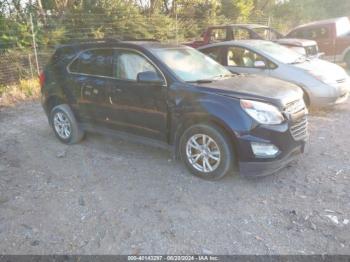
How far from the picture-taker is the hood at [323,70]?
263 inches

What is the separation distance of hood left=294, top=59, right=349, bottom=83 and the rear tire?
4494 millimetres

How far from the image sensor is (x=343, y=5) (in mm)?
28000

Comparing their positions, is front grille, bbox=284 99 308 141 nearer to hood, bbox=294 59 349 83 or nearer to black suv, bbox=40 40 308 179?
black suv, bbox=40 40 308 179

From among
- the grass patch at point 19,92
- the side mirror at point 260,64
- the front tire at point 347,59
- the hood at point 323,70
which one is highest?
the side mirror at point 260,64

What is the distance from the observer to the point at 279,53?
7.29 metres

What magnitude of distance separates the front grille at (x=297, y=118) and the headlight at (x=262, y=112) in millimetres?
193

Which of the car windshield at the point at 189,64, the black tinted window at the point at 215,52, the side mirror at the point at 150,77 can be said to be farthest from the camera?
the black tinted window at the point at 215,52

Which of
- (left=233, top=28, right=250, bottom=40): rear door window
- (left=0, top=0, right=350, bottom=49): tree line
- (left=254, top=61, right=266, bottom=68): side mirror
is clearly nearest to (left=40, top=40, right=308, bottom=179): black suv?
(left=254, top=61, right=266, bottom=68): side mirror

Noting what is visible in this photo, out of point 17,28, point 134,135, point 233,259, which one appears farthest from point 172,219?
point 17,28

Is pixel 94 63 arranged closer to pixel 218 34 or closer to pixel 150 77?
pixel 150 77

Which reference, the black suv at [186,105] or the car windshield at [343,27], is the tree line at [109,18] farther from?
the car windshield at [343,27]

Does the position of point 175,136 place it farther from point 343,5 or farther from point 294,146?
point 343,5

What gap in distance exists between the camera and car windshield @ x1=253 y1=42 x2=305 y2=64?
7054 mm

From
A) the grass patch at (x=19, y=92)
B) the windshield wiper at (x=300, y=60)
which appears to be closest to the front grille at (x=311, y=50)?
the windshield wiper at (x=300, y=60)
